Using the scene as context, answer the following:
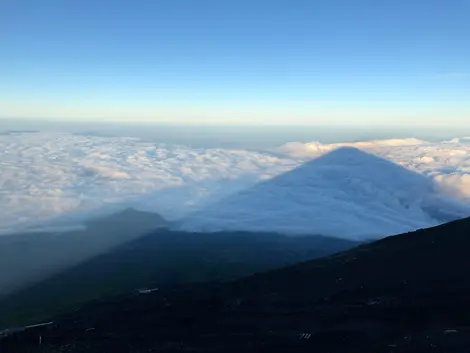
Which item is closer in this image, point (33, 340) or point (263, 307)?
point (33, 340)

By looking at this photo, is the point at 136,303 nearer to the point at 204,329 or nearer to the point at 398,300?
the point at 204,329

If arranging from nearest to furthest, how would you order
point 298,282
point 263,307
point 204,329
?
point 204,329 → point 263,307 → point 298,282

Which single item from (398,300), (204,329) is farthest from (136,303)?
(398,300)

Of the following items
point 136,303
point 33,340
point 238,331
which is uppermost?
point 238,331

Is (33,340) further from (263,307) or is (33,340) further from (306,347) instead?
(306,347)

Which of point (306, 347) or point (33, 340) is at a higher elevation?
point (306, 347)

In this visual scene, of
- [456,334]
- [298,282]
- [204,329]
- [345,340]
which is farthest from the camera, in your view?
[298,282]

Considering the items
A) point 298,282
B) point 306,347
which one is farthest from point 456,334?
point 298,282
